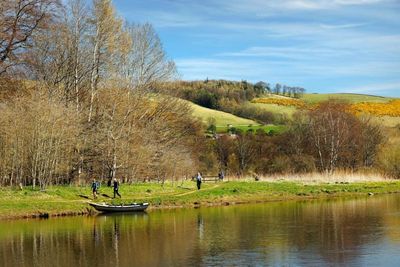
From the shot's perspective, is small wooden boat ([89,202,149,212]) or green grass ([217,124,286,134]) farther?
green grass ([217,124,286,134])

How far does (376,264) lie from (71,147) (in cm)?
3273

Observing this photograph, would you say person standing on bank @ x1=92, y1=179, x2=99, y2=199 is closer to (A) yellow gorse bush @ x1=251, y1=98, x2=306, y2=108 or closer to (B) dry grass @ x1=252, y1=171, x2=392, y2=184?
(B) dry grass @ x1=252, y1=171, x2=392, y2=184

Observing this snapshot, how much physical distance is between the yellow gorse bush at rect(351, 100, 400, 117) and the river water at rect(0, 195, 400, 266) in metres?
89.3

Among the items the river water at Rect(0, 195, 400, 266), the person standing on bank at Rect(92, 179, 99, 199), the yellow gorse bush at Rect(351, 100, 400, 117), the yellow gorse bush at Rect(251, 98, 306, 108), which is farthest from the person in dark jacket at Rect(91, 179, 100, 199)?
the yellow gorse bush at Rect(251, 98, 306, 108)

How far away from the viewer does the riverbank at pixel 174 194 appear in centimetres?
4272

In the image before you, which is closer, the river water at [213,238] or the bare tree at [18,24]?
the river water at [213,238]

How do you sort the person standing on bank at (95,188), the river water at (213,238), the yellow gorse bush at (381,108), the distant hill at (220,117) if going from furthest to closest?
the yellow gorse bush at (381,108) → the distant hill at (220,117) → the person standing on bank at (95,188) → the river water at (213,238)

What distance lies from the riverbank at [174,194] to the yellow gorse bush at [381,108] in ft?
218

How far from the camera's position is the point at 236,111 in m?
134

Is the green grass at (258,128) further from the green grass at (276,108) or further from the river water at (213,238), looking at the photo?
the river water at (213,238)

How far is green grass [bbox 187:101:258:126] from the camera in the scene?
124 m

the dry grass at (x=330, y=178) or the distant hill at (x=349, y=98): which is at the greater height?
the distant hill at (x=349, y=98)

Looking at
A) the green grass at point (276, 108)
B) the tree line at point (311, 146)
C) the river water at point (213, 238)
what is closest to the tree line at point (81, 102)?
the river water at point (213, 238)

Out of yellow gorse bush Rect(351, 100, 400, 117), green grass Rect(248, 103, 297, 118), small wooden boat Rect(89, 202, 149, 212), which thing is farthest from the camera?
green grass Rect(248, 103, 297, 118)
